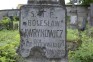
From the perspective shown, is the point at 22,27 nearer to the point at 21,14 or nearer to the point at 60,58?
the point at 21,14

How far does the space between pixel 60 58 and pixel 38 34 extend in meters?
0.53

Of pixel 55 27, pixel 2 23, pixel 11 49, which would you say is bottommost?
pixel 2 23

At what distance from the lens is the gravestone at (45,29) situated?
286 inches

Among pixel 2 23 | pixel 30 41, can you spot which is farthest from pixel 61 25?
pixel 2 23

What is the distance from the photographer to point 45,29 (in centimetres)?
729

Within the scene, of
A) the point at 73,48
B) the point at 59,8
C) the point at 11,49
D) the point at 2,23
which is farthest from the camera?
the point at 2,23

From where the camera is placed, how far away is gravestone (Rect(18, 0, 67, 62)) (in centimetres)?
727

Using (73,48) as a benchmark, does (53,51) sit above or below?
above

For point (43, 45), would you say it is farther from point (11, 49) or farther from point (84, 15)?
point (84, 15)

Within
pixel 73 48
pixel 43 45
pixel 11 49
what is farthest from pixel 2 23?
pixel 43 45

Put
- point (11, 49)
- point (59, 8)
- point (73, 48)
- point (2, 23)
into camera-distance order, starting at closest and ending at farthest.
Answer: point (59, 8)
point (11, 49)
point (73, 48)
point (2, 23)

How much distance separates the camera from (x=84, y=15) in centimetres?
2341

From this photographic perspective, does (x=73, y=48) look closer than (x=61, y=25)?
No

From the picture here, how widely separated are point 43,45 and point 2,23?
15.9 m
